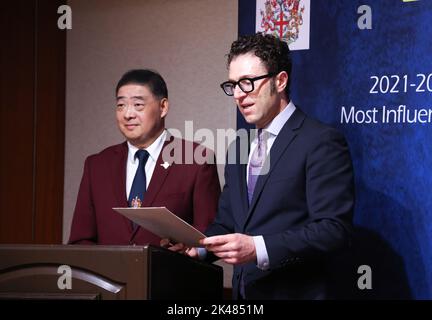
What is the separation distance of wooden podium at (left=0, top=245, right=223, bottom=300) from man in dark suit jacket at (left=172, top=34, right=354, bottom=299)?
Result: 35 cm

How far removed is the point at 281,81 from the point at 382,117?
1.65 ft

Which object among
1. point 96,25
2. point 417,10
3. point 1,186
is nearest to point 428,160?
point 417,10

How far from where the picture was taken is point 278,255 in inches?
97.7

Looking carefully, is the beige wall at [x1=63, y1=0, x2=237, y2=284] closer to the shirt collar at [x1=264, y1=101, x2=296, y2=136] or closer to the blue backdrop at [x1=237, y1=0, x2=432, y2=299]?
the blue backdrop at [x1=237, y1=0, x2=432, y2=299]

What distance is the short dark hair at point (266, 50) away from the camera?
110 inches

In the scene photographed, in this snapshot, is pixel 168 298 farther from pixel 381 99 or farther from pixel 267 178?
pixel 381 99

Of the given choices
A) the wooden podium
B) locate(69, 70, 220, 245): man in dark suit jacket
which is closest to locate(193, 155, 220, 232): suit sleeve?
locate(69, 70, 220, 245): man in dark suit jacket

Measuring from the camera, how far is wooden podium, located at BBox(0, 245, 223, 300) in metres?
1.97

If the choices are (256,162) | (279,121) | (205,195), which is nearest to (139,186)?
(205,195)

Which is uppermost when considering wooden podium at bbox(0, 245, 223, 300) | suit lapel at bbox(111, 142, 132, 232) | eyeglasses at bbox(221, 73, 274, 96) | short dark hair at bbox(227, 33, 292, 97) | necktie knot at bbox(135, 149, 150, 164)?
short dark hair at bbox(227, 33, 292, 97)

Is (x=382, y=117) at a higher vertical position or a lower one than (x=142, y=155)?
higher

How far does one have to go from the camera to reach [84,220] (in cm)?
316

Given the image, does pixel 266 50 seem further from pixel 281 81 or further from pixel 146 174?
pixel 146 174
